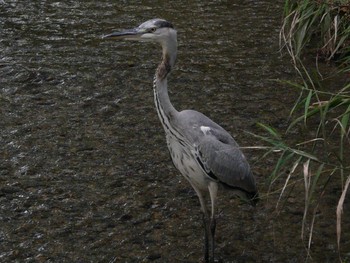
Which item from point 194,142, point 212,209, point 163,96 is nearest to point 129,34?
A: point 163,96

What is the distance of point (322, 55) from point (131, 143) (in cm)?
273

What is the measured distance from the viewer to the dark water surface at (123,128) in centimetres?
489

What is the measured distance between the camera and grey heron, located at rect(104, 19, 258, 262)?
456 centimetres

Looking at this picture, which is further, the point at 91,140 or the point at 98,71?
the point at 98,71

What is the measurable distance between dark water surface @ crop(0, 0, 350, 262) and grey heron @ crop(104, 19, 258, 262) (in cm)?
46

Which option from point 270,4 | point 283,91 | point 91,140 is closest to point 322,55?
point 283,91

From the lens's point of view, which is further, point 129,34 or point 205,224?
point 205,224

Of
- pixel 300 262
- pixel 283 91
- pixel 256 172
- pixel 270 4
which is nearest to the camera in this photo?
pixel 300 262

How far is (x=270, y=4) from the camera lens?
1003 centimetres

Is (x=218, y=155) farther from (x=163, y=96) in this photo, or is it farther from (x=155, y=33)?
(x=155, y=33)

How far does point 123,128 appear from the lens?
21.5 ft

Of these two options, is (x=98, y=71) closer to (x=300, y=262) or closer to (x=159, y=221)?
(x=159, y=221)

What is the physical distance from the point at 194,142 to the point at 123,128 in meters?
2.09

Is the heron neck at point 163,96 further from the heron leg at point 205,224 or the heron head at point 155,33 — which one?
the heron leg at point 205,224
